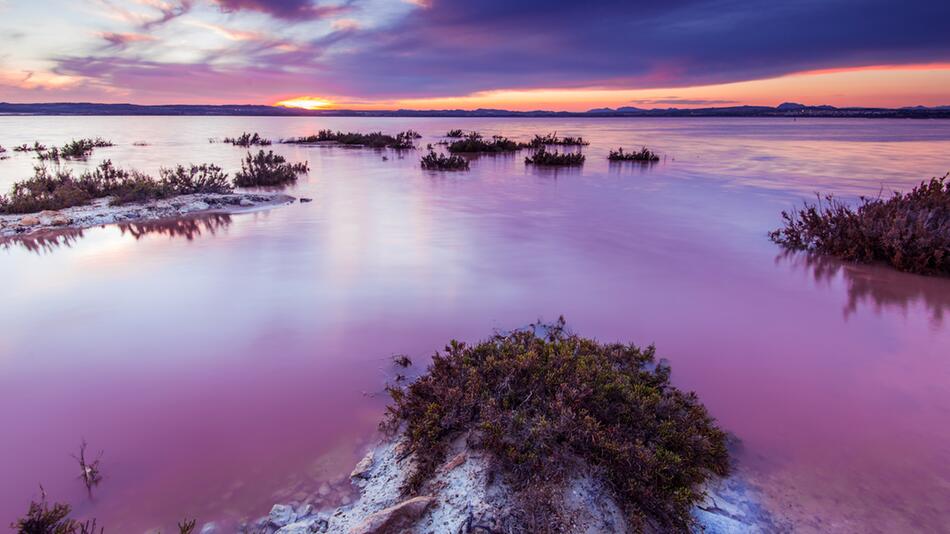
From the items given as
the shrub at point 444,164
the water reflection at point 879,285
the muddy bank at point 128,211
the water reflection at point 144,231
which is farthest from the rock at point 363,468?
the shrub at point 444,164

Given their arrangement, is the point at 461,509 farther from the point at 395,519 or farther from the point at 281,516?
the point at 281,516

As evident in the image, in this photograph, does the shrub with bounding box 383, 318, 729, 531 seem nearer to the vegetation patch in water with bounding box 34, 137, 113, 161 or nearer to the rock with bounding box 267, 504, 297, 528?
the rock with bounding box 267, 504, 297, 528

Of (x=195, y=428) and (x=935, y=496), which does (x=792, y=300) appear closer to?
(x=935, y=496)

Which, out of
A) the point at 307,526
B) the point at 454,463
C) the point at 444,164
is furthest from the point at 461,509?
the point at 444,164

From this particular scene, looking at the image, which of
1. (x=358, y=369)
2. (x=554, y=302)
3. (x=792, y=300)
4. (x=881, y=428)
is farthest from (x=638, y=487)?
(x=792, y=300)

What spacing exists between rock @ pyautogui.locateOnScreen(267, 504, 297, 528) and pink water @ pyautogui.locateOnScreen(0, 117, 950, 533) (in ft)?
0.48

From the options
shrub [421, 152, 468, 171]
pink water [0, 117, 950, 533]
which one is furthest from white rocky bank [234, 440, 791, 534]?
shrub [421, 152, 468, 171]

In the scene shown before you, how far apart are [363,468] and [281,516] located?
0.56 meters

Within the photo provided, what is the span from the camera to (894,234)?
7094 millimetres

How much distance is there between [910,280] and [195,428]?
28.7ft

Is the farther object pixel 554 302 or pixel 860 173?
pixel 860 173

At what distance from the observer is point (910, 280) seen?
672 cm

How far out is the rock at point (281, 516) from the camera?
2.80m

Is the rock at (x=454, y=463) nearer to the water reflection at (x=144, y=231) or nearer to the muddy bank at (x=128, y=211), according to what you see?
the water reflection at (x=144, y=231)
